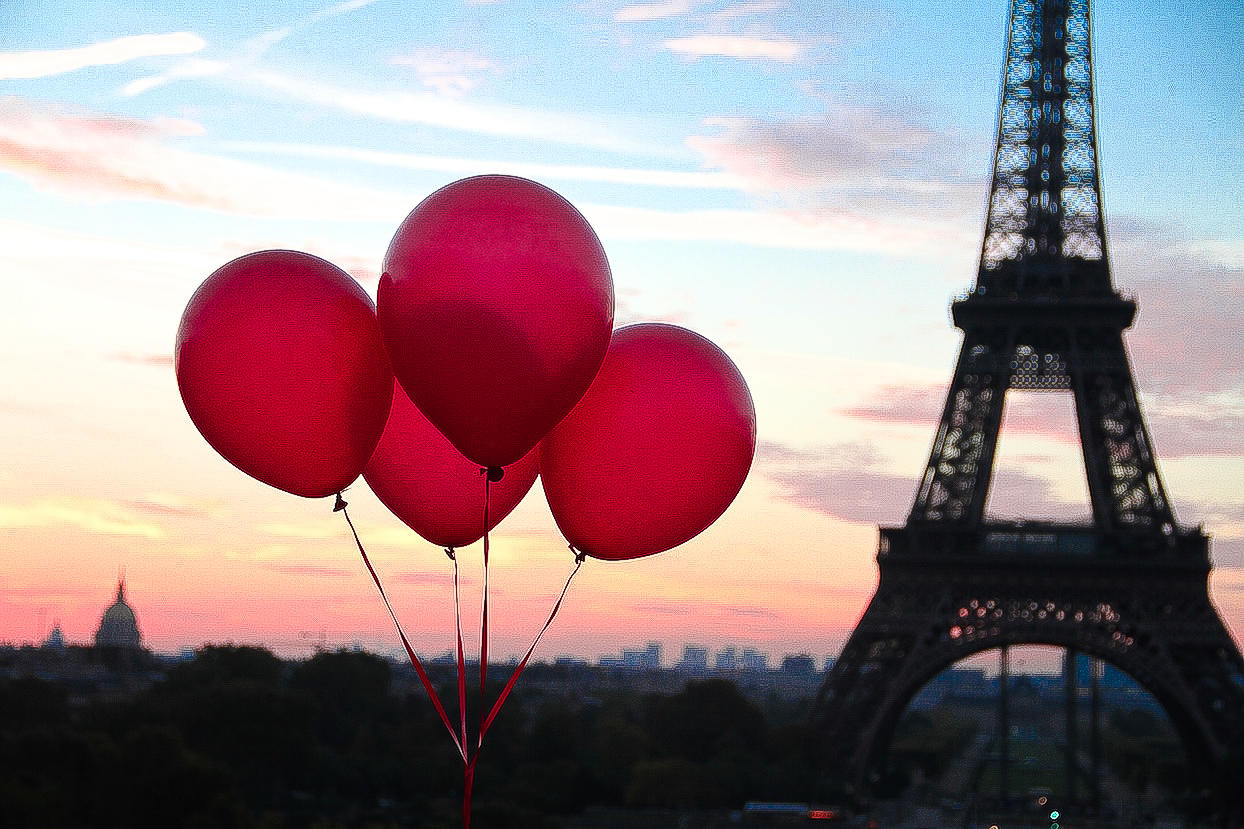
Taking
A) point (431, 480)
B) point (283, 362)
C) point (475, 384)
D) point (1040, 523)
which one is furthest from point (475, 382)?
point (1040, 523)

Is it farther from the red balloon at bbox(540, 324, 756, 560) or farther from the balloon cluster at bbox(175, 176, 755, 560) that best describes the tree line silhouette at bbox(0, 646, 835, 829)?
the red balloon at bbox(540, 324, 756, 560)

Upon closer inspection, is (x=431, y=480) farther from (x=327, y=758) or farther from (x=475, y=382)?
(x=327, y=758)

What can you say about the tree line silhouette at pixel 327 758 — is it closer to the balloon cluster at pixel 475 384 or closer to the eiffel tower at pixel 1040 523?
the eiffel tower at pixel 1040 523

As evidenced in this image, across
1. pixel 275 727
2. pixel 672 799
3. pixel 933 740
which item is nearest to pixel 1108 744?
pixel 933 740

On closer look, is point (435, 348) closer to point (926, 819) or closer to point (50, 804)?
point (50, 804)

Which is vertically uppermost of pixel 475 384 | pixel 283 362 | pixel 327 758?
pixel 283 362

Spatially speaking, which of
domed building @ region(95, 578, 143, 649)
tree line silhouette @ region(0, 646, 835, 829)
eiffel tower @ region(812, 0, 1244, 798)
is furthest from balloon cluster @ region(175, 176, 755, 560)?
domed building @ region(95, 578, 143, 649)

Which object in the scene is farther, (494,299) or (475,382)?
(475,382)

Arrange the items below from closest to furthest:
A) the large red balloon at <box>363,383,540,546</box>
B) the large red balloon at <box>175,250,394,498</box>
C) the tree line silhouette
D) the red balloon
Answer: the large red balloon at <box>175,250,394,498</box> < the red balloon < the large red balloon at <box>363,383,540,546</box> < the tree line silhouette
